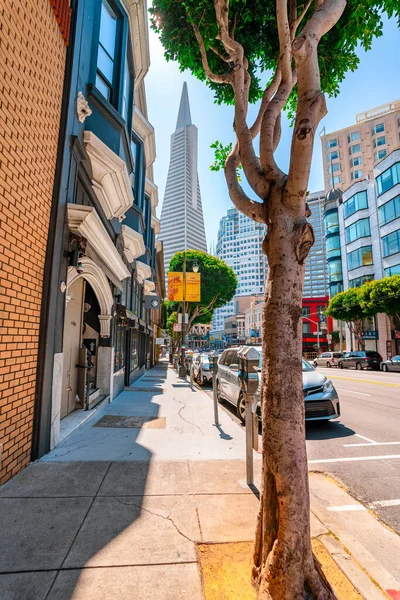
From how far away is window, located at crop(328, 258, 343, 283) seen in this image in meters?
46.4

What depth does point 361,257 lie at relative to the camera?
38.5 metres

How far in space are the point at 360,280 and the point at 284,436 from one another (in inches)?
1626

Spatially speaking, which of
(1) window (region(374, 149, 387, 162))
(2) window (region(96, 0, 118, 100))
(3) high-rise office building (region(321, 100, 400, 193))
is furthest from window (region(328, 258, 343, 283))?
(2) window (region(96, 0, 118, 100))

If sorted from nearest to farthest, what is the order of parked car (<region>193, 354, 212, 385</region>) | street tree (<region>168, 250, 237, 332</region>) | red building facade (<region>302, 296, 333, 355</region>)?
parked car (<region>193, 354, 212, 385</region>) → street tree (<region>168, 250, 237, 332</region>) → red building facade (<region>302, 296, 333, 355</region>)

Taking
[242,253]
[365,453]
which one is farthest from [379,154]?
[242,253]

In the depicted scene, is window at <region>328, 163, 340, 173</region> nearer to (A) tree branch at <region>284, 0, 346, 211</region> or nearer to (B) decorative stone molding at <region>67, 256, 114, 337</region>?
(B) decorative stone molding at <region>67, 256, 114, 337</region>

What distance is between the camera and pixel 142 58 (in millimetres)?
10188

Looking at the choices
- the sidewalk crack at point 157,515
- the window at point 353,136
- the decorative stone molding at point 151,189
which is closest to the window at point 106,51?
the sidewalk crack at point 157,515

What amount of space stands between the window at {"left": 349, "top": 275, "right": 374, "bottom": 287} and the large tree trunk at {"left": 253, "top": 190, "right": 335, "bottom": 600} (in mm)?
39311

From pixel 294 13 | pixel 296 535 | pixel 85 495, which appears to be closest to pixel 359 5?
pixel 294 13

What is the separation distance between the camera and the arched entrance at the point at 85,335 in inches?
257

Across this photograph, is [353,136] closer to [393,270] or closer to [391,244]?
[391,244]

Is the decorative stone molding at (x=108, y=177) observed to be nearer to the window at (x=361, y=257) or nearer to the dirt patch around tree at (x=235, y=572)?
the dirt patch around tree at (x=235, y=572)

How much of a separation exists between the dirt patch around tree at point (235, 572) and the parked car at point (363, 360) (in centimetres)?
2826
